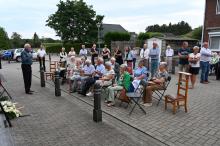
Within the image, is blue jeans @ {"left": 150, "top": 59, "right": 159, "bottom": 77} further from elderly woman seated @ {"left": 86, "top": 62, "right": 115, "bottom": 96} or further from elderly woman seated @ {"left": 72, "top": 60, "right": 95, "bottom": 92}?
elderly woman seated @ {"left": 86, "top": 62, "right": 115, "bottom": 96}

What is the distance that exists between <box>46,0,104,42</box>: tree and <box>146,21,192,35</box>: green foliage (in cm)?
5757

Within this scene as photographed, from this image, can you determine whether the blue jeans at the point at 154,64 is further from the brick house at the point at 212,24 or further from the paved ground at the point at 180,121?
the brick house at the point at 212,24

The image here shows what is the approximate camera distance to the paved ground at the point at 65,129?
510 cm

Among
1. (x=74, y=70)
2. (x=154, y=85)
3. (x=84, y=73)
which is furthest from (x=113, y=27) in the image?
(x=154, y=85)

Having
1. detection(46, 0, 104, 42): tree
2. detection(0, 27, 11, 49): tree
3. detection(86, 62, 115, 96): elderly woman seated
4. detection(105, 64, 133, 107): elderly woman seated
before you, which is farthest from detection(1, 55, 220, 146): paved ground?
detection(0, 27, 11, 49): tree

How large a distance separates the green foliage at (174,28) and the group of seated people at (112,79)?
93592 mm

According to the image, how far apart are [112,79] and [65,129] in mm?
3135

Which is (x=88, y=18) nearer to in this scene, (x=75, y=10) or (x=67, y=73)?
(x=75, y=10)

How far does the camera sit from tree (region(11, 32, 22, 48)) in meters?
57.4

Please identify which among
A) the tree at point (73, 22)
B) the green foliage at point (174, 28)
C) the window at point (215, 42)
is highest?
the green foliage at point (174, 28)

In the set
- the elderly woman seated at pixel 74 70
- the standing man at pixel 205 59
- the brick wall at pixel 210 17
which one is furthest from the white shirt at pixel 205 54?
the brick wall at pixel 210 17

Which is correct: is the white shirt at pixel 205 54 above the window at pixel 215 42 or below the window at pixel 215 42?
below

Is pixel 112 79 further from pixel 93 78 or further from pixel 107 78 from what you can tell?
pixel 93 78

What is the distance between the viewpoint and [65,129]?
19.2ft
